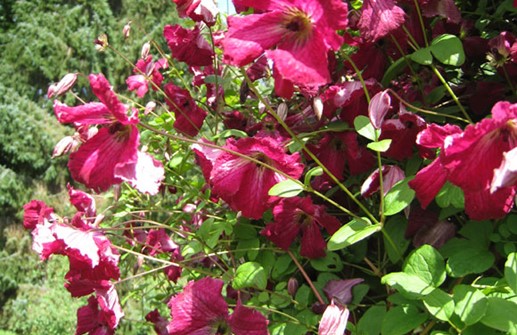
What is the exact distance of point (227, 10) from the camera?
3.45ft

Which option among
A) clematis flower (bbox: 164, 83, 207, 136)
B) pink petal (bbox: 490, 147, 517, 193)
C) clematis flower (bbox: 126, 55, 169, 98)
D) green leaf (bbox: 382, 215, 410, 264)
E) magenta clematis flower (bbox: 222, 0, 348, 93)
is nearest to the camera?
pink petal (bbox: 490, 147, 517, 193)

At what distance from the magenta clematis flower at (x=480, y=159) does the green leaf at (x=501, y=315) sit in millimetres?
68

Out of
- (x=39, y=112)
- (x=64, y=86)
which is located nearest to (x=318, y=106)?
(x=64, y=86)

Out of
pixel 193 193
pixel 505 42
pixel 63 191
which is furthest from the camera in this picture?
pixel 63 191

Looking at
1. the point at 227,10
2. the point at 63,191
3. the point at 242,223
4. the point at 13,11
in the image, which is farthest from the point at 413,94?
the point at 13,11

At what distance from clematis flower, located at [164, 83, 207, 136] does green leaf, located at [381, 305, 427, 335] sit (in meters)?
0.41

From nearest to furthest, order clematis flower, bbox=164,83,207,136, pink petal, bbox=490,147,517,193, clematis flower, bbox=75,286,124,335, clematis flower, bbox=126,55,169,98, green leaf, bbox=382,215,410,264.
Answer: pink petal, bbox=490,147,517,193
green leaf, bbox=382,215,410,264
clematis flower, bbox=75,286,124,335
clematis flower, bbox=164,83,207,136
clematis flower, bbox=126,55,169,98

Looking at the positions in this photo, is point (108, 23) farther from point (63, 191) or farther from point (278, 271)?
point (278, 271)

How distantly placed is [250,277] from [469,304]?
253 mm

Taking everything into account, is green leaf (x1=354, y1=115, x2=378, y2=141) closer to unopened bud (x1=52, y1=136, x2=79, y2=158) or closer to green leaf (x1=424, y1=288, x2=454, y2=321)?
green leaf (x1=424, y1=288, x2=454, y2=321)

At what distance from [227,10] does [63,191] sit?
242 inches

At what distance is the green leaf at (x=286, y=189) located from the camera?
56cm

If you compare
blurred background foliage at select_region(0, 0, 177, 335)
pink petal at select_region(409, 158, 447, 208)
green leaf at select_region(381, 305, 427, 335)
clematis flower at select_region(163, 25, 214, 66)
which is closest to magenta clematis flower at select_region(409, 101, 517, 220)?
pink petal at select_region(409, 158, 447, 208)

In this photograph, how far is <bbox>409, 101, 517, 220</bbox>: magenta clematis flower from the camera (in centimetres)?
40
